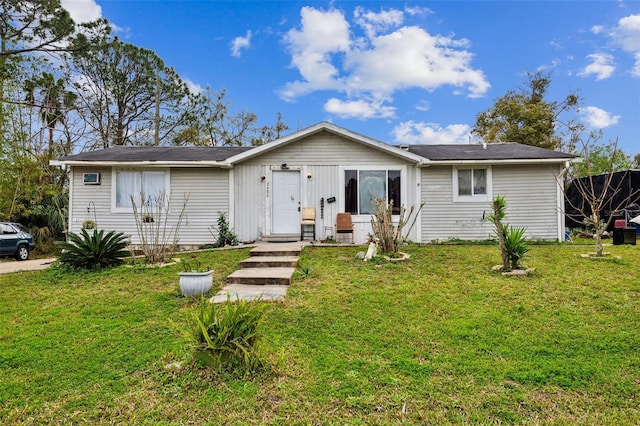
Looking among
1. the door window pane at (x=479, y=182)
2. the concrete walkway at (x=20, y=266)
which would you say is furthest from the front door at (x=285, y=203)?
the concrete walkway at (x=20, y=266)

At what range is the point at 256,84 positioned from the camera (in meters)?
18.8

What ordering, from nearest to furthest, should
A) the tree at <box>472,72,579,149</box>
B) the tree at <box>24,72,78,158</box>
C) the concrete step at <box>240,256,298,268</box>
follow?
the concrete step at <box>240,256,298,268</box>, the tree at <box>24,72,78,158</box>, the tree at <box>472,72,579,149</box>

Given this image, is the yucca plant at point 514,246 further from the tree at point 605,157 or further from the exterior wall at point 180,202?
the tree at point 605,157

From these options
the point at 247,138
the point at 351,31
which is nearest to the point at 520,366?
the point at 351,31

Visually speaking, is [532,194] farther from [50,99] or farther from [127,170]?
[50,99]

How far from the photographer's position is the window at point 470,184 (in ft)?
33.6

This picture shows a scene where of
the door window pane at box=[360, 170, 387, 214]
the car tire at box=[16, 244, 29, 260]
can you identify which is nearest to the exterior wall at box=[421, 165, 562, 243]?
the door window pane at box=[360, 170, 387, 214]

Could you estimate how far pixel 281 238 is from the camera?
10.1 m

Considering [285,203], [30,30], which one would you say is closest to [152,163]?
[285,203]

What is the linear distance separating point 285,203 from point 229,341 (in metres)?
7.28

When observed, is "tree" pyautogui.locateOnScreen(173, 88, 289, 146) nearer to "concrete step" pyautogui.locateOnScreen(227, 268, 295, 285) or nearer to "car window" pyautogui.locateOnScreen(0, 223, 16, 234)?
"car window" pyautogui.locateOnScreen(0, 223, 16, 234)

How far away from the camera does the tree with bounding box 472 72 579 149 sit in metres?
21.4

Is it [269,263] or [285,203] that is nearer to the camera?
[269,263]

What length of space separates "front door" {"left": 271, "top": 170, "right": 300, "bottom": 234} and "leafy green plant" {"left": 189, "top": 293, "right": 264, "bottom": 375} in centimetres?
701
